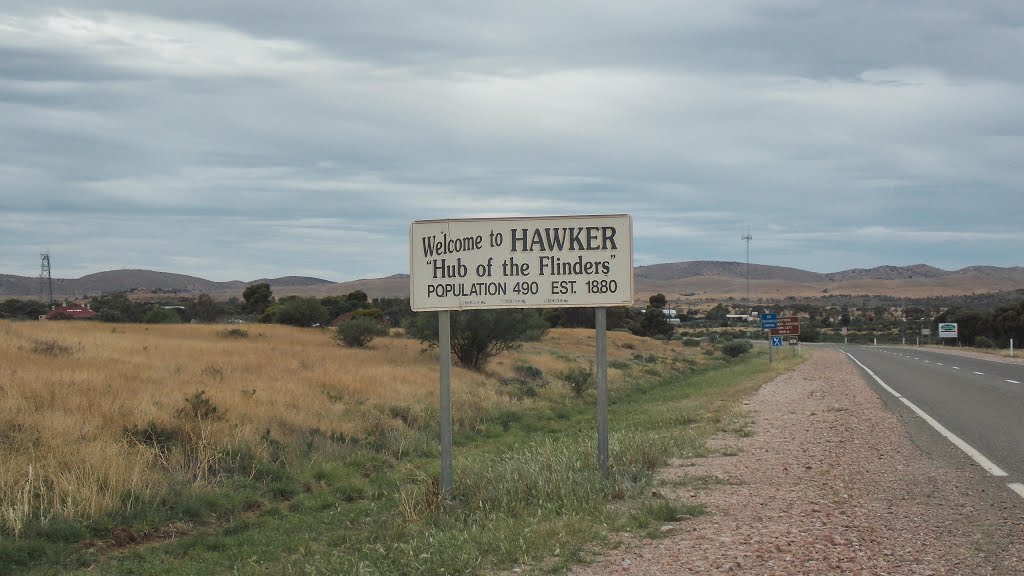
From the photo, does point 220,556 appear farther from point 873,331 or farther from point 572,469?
point 873,331

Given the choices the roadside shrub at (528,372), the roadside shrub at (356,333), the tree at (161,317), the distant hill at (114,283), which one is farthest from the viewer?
the distant hill at (114,283)

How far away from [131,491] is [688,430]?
27.7 feet

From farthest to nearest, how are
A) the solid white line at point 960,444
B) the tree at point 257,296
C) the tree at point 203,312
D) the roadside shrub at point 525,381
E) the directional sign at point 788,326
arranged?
1. the tree at point 257,296
2. the tree at point 203,312
3. the directional sign at point 788,326
4. the roadside shrub at point 525,381
5. the solid white line at point 960,444

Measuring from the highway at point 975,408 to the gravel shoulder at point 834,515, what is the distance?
0.46 meters

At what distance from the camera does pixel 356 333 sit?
1452 inches

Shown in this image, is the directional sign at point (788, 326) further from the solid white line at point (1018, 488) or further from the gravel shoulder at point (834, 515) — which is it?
the solid white line at point (1018, 488)

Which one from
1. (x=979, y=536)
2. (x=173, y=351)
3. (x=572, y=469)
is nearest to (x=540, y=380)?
(x=173, y=351)

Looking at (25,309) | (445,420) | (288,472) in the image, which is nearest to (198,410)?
(288,472)

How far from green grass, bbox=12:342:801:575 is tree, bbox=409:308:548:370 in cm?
1705

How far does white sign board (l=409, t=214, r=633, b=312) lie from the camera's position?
9.38m

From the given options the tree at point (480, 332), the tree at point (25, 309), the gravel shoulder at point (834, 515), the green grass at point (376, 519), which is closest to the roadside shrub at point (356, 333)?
the tree at point (480, 332)

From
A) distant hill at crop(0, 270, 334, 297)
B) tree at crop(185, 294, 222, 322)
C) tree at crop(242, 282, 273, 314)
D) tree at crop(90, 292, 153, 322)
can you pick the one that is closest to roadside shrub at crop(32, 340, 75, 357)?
tree at crop(90, 292, 153, 322)

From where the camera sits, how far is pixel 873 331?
113 meters

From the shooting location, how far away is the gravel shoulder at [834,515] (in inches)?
238
